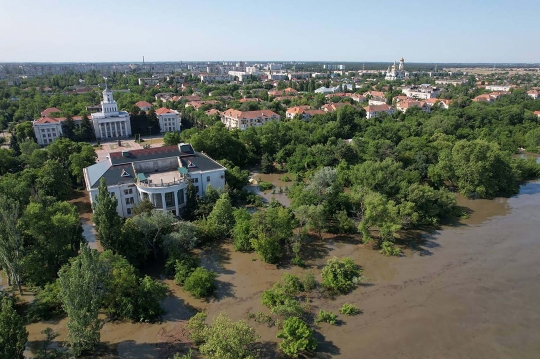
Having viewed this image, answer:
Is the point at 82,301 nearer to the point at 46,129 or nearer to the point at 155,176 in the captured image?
the point at 155,176

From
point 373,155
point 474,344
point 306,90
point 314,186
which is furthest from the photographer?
point 306,90

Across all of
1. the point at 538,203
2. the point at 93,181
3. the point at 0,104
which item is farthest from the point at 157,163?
the point at 0,104

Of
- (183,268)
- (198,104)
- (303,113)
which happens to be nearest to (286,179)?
(183,268)

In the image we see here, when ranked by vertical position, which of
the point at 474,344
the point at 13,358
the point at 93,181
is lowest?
the point at 474,344

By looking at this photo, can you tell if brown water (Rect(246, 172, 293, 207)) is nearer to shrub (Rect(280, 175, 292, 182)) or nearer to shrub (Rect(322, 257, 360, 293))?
shrub (Rect(280, 175, 292, 182))

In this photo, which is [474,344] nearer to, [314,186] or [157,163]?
[314,186]
